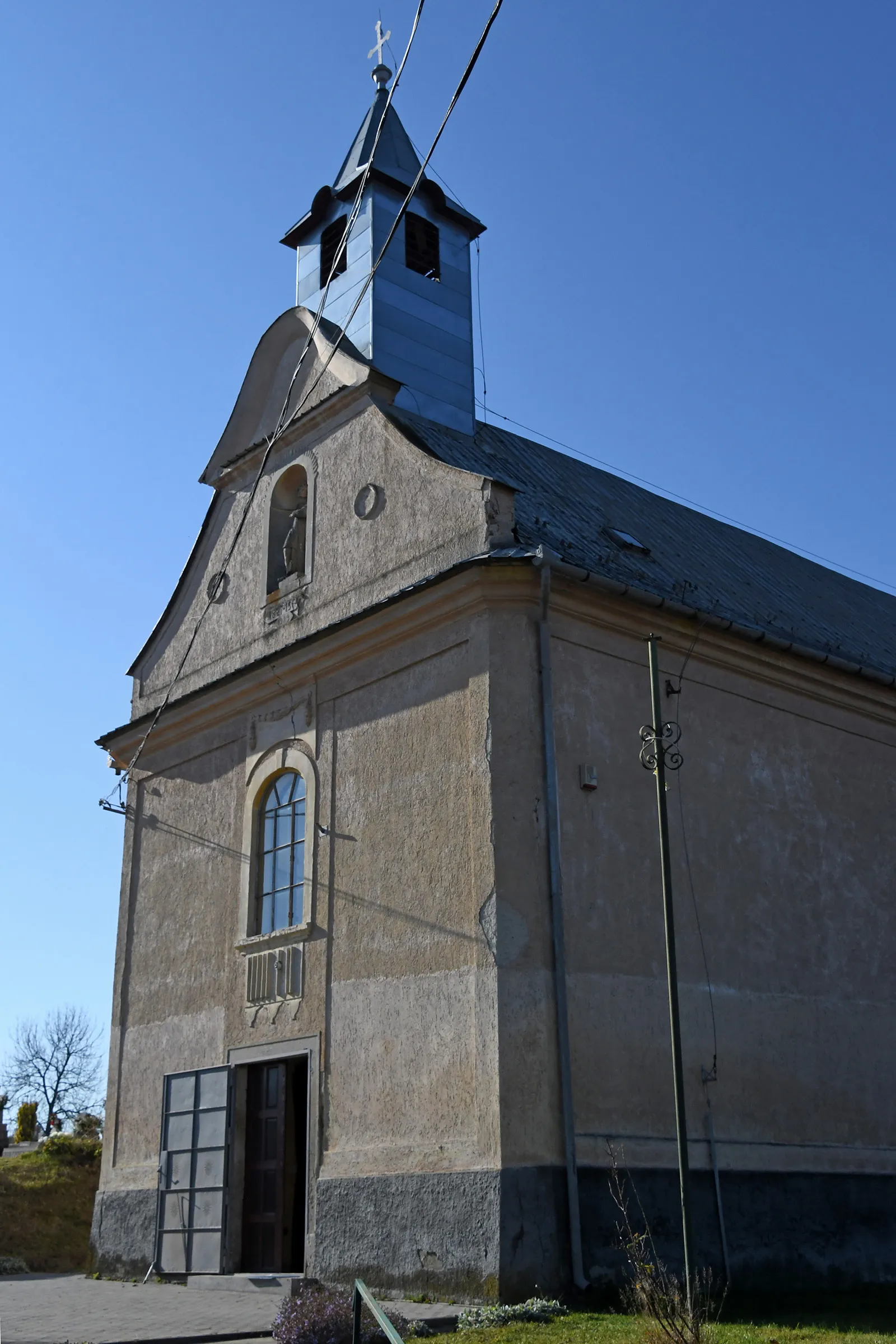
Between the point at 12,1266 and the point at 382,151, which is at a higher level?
the point at 382,151

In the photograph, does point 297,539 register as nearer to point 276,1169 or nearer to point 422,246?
point 422,246

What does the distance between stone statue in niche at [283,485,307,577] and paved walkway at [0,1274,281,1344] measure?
8.54m

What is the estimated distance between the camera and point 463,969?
40.4ft

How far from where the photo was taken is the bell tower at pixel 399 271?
18.1 metres

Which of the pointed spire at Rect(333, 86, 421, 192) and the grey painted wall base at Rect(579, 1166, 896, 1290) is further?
the pointed spire at Rect(333, 86, 421, 192)

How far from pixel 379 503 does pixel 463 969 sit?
19.1ft

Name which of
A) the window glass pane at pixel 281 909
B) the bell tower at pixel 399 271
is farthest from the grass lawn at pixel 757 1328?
the bell tower at pixel 399 271

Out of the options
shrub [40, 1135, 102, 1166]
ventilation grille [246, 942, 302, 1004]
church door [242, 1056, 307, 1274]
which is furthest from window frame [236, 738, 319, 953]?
shrub [40, 1135, 102, 1166]

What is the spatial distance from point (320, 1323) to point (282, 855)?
22.4 ft

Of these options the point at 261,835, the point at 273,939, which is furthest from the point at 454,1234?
the point at 261,835

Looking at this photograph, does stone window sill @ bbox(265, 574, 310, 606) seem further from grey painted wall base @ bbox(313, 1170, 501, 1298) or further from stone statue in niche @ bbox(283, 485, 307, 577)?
grey painted wall base @ bbox(313, 1170, 501, 1298)

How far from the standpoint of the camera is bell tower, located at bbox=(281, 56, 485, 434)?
18.1 meters

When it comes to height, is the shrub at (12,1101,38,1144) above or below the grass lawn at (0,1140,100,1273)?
above

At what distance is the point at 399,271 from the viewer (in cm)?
1866
